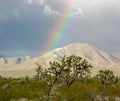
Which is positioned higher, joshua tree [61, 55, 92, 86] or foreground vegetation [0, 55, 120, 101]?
joshua tree [61, 55, 92, 86]

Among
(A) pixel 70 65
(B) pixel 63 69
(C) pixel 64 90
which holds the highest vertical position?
(A) pixel 70 65

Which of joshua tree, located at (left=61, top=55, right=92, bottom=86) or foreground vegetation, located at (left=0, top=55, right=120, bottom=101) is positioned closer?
foreground vegetation, located at (left=0, top=55, right=120, bottom=101)

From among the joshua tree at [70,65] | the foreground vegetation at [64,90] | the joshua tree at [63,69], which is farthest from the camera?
the joshua tree at [70,65]

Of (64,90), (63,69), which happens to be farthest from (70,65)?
(64,90)

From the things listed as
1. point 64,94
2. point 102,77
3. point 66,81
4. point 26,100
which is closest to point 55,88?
point 66,81

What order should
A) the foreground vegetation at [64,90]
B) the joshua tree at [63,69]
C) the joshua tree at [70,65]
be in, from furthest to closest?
the joshua tree at [70,65]
the joshua tree at [63,69]
the foreground vegetation at [64,90]

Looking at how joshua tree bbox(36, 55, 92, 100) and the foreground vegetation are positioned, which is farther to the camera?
joshua tree bbox(36, 55, 92, 100)

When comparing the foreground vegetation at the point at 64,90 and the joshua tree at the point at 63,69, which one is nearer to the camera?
the foreground vegetation at the point at 64,90

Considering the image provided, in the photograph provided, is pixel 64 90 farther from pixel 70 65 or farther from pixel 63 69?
pixel 70 65

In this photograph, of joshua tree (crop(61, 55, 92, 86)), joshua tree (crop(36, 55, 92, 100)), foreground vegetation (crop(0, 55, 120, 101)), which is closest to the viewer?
foreground vegetation (crop(0, 55, 120, 101))

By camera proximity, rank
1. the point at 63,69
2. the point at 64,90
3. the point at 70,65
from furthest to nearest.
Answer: the point at 70,65, the point at 64,90, the point at 63,69

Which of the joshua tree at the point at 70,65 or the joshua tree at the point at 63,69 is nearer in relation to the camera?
the joshua tree at the point at 63,69

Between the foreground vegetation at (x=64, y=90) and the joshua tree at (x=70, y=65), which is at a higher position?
the joshua tree at (x=70, y=65)

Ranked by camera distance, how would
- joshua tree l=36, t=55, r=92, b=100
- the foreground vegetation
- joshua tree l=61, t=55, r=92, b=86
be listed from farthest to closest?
joshua tree l=61, t=55, r=92, b=86, joshua tree l=36, t=55, r=92, b=100, the foreground vegetation
